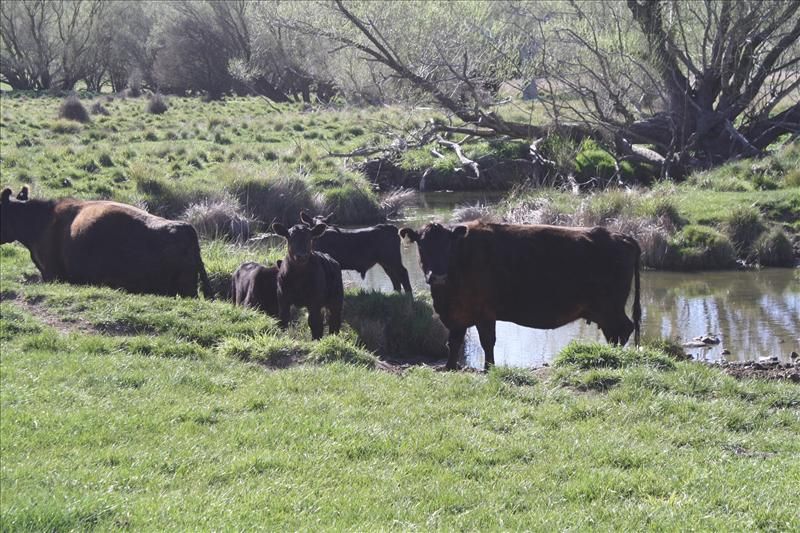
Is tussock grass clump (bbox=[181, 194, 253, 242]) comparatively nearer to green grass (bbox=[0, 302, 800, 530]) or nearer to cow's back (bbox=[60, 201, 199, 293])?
cow's back (bbox=[60, 201, 199, 293])

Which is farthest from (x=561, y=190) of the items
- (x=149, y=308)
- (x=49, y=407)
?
(x=49, y=407)

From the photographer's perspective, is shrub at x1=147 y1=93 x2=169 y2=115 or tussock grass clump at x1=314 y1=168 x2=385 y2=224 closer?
tussock grass clump at x1=314 y1=168 x2=385 y2=224

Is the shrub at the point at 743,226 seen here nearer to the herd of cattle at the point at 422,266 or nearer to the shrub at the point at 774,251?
the shrub at the point at 774,251

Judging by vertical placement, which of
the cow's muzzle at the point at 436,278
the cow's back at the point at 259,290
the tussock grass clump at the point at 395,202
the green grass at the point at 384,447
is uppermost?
the tussock grass clump at the point at 395,202

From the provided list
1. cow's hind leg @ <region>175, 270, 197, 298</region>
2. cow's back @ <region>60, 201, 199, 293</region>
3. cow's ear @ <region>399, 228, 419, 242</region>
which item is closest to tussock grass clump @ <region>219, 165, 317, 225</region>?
cow's back @ <region>60, 201, 199, 293</region>

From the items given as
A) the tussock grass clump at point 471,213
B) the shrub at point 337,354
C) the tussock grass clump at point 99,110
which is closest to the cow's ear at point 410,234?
the shrub at point 337,354

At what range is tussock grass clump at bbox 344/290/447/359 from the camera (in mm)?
13914

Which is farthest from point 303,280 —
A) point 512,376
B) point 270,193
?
point 270,193

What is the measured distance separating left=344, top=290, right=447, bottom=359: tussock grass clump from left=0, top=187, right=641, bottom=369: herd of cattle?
2.27 feet

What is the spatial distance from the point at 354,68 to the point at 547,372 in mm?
35098

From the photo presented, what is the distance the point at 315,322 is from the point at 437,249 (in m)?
2.31

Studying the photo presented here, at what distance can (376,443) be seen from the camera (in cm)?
737

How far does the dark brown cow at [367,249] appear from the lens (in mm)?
16578

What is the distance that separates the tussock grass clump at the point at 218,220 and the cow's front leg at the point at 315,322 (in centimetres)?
759
